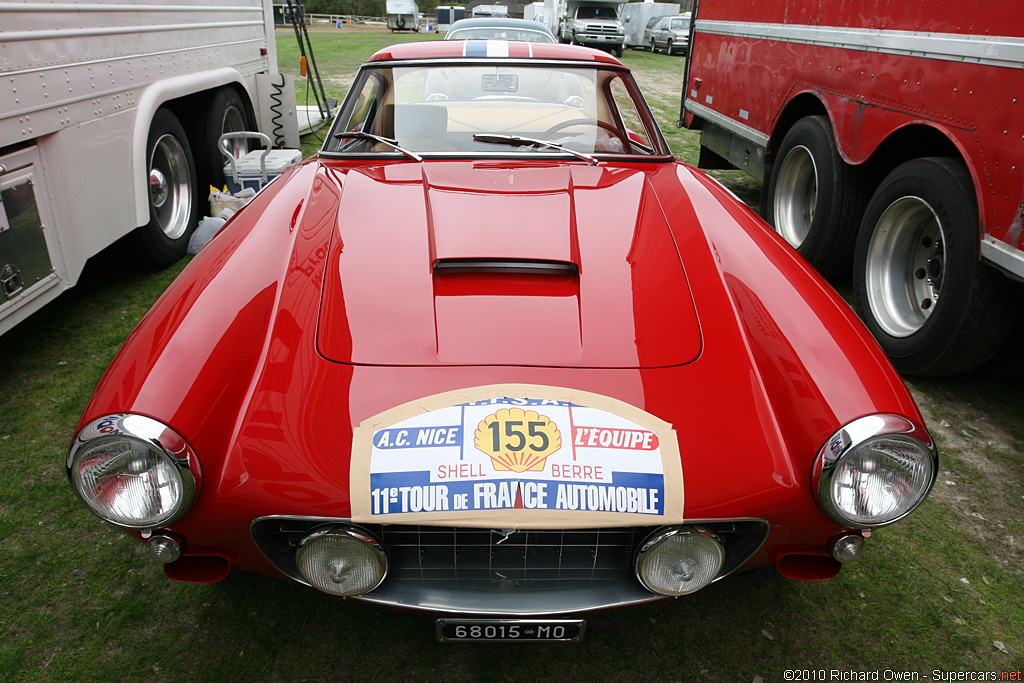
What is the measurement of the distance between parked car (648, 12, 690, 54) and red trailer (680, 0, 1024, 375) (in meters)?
19.4

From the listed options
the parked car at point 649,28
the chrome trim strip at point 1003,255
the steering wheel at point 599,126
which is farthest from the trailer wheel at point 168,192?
the parked car at point 649,28

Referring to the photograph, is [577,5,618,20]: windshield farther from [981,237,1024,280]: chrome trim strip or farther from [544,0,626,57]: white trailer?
[981,237,1024,280]: chrome trim strip

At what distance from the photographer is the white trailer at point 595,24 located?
21.4 metres

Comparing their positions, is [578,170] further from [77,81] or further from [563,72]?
[77,81]

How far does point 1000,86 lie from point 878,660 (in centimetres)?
223

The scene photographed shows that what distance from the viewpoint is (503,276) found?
190 cm

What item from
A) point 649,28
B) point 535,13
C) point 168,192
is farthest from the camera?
point 535,13

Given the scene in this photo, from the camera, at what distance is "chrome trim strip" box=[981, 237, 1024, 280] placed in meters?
2.53

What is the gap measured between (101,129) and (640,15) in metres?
25.2

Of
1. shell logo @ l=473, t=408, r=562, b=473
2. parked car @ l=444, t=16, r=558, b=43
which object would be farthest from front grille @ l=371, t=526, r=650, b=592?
parked car @ l=444, t=16, r=558, b=43

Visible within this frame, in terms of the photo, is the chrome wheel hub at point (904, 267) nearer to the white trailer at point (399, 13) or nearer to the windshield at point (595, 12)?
the windshield at point (595, 12)

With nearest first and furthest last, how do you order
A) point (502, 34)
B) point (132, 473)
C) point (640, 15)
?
point (132, 473) < point (502, 34) < point (640, 15)

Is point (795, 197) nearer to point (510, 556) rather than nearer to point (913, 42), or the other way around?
point (913, 42)

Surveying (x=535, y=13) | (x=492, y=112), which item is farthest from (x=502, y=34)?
(x=535, y=13)
